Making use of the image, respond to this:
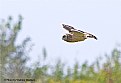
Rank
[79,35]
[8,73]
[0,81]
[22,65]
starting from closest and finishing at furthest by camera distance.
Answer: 1. [79,35]
2. [0,81]
3. [8,73]
4. [22,65]

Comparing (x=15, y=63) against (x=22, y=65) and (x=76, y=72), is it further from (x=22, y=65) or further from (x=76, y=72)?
(x=76, y=72)

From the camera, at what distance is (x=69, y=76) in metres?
2.72

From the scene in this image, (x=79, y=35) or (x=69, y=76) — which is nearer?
(x=79, y=35)

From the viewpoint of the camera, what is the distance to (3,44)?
2.86 m

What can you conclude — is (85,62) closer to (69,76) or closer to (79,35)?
(69,76)

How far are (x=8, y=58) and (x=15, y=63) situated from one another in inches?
2.9

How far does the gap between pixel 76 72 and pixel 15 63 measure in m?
0.42

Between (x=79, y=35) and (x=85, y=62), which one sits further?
(x=85, y=62)

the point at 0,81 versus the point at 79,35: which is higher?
the point at 79,35

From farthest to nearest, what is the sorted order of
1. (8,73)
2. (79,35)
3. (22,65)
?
(22,65) < (8,73) < (79,35)

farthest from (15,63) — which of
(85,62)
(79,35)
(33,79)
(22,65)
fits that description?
(79,35)

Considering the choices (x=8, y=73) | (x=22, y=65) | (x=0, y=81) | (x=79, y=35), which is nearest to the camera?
(x=79, y=35)

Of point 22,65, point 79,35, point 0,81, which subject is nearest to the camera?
point 79,35

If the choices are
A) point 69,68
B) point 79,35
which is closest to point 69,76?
point 69,68
